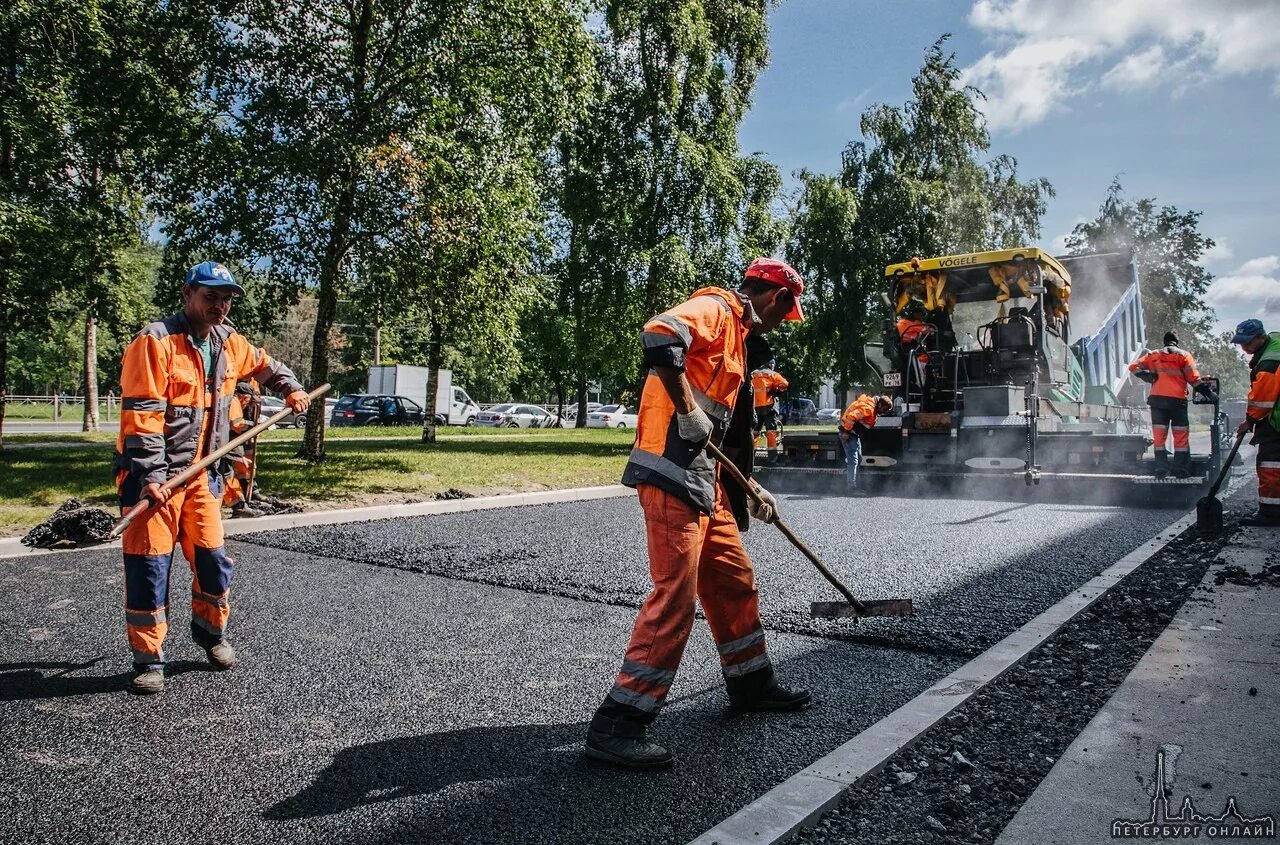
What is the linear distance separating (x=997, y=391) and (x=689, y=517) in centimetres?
873

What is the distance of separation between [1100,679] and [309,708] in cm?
342

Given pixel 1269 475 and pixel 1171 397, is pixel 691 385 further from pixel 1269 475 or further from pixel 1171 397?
pixel 1171 397

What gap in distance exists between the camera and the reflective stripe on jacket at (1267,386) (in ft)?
25.0

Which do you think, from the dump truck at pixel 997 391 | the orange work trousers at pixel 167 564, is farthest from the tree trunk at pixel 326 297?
the orange work trousers at pixel 167 564

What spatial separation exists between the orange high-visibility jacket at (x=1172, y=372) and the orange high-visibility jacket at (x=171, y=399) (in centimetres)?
1075

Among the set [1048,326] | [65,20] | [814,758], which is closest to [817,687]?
[814,758]

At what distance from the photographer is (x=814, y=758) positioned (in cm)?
296

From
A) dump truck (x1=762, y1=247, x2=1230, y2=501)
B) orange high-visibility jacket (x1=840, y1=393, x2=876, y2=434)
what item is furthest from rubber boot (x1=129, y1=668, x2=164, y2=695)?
dump truck (x1=762, y1=247, x2=1230, y2=501)

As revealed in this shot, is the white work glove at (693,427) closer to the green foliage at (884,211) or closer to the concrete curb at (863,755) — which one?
the concrete curb at (863,755)

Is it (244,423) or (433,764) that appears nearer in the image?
(433,764)

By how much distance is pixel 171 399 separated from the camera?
12.8 feet

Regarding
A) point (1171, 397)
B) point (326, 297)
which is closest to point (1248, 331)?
point (1171, 397)

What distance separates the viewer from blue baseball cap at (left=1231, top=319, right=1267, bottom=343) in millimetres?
8023

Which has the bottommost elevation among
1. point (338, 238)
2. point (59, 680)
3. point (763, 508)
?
point (59, 680)
